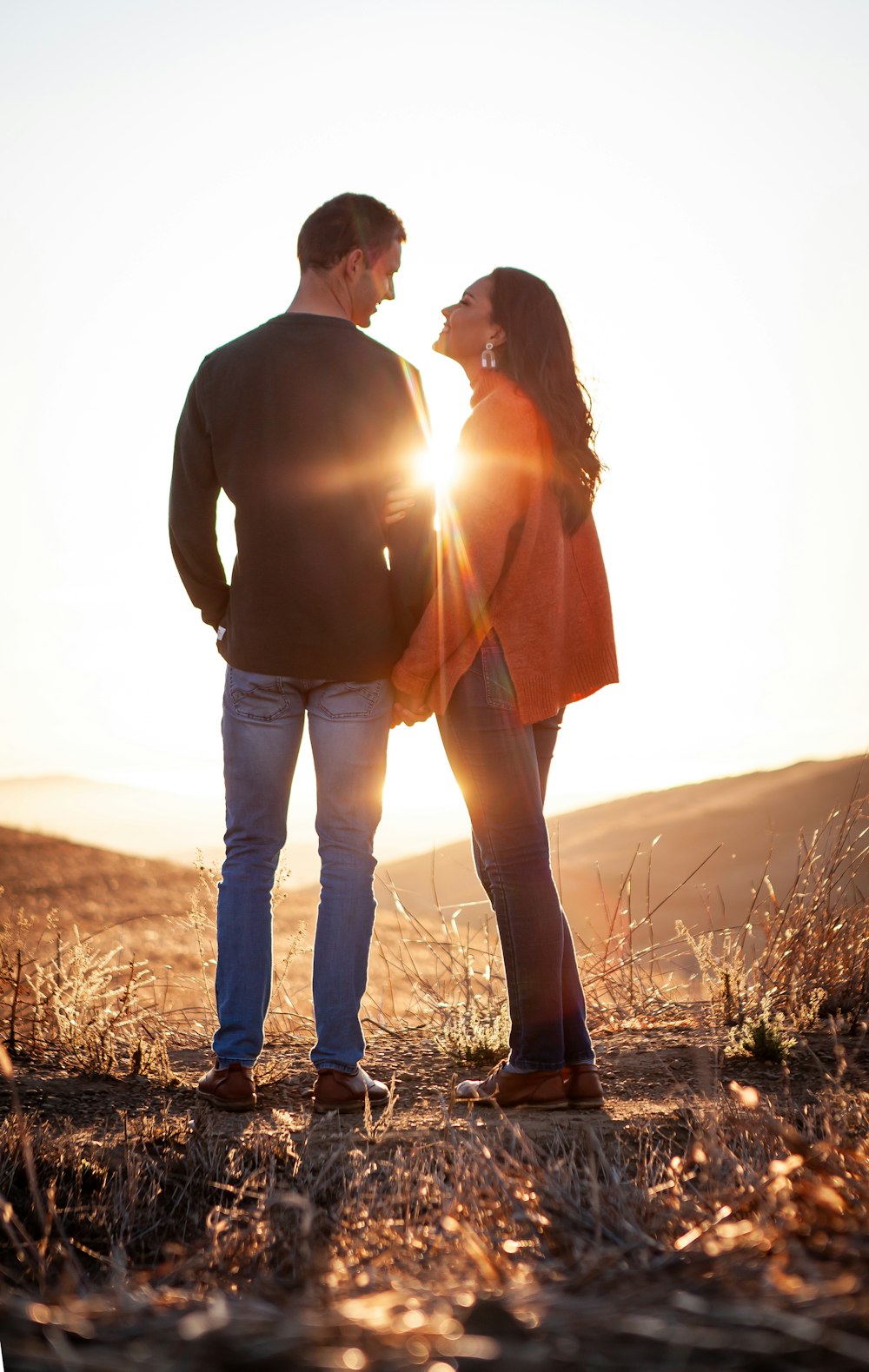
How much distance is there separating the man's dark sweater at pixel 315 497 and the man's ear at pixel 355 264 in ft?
0.65

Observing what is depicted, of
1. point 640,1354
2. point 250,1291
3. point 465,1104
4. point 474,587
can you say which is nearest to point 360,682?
point 474,587

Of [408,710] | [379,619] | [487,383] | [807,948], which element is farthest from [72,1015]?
[807,948]

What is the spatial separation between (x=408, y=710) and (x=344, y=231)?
144 cm

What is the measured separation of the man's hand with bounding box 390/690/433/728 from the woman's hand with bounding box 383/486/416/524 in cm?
50

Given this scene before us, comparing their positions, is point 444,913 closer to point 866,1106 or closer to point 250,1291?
point 866,1106

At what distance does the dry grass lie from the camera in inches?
34.0

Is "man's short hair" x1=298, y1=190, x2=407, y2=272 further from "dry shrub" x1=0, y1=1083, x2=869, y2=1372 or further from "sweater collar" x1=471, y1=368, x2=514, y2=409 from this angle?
"dry shrub" x1=0, y1=1083, x2=869, y2=1372

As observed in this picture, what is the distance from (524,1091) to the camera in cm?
283

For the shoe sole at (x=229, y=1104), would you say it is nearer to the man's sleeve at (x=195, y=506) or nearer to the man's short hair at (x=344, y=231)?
the man's sleeve at (x=195, y=506)

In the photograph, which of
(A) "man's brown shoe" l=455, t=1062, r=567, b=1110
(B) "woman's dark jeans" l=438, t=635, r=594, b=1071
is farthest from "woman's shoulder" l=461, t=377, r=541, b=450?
(A) "man's brown shoe" l=455, t=1062, r=567, b=1110

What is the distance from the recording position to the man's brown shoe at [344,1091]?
2.84m

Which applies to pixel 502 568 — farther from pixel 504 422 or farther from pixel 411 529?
pixel 504 422

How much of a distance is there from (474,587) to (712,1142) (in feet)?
5.41

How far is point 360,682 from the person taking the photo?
3.00 meters
